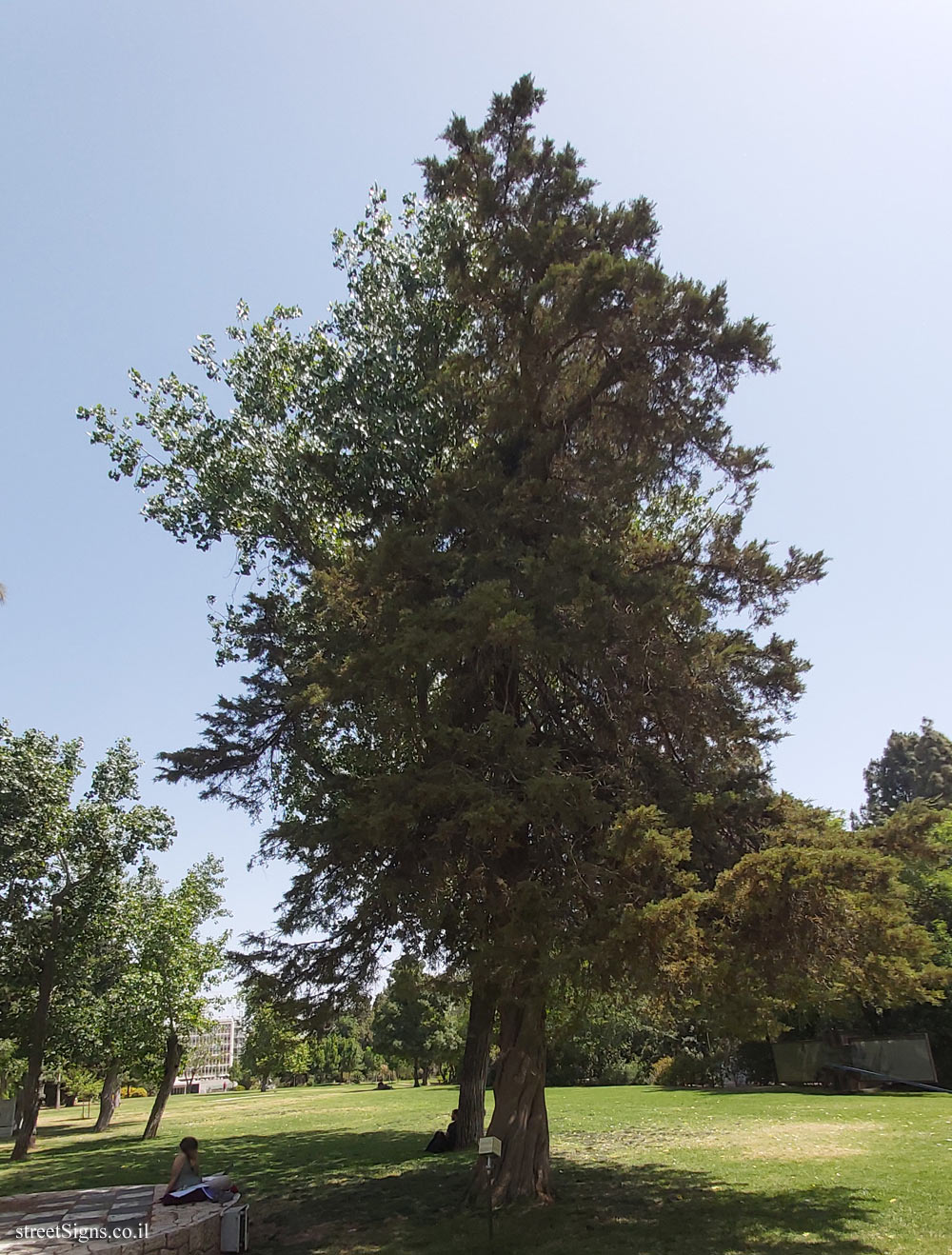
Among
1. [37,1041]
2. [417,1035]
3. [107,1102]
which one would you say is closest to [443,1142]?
[37,1041]

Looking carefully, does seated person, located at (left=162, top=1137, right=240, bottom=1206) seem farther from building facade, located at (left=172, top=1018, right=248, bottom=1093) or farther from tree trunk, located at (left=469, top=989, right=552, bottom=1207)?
building facade, located at (left=172, top=1018, right=248, bottom=1093)

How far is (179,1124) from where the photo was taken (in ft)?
102

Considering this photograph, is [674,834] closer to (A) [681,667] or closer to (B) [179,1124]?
(A) [681,667]

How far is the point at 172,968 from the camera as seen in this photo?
25000 mm

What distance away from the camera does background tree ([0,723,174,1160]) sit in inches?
883

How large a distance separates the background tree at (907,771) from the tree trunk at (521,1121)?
49.4 meters

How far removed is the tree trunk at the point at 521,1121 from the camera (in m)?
10.6

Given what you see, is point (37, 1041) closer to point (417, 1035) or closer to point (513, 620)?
point (513, 620)

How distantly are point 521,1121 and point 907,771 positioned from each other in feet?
181

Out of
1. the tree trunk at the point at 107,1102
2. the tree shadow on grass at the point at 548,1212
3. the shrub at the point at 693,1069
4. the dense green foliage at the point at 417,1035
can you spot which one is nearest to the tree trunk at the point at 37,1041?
the tree shadow on grass at the point at 548,1212

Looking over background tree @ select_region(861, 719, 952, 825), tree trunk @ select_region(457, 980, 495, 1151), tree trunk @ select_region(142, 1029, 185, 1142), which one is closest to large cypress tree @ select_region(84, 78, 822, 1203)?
tree trunk @ select_region(457, 980, 495, 1151)

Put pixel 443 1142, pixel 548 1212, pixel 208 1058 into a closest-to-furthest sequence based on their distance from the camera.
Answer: pixel 548 1212 → pixel 443 1142 → pixel 208 1058

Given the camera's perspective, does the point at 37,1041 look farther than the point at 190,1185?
Yes

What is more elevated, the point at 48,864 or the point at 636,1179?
the point at 48,864
